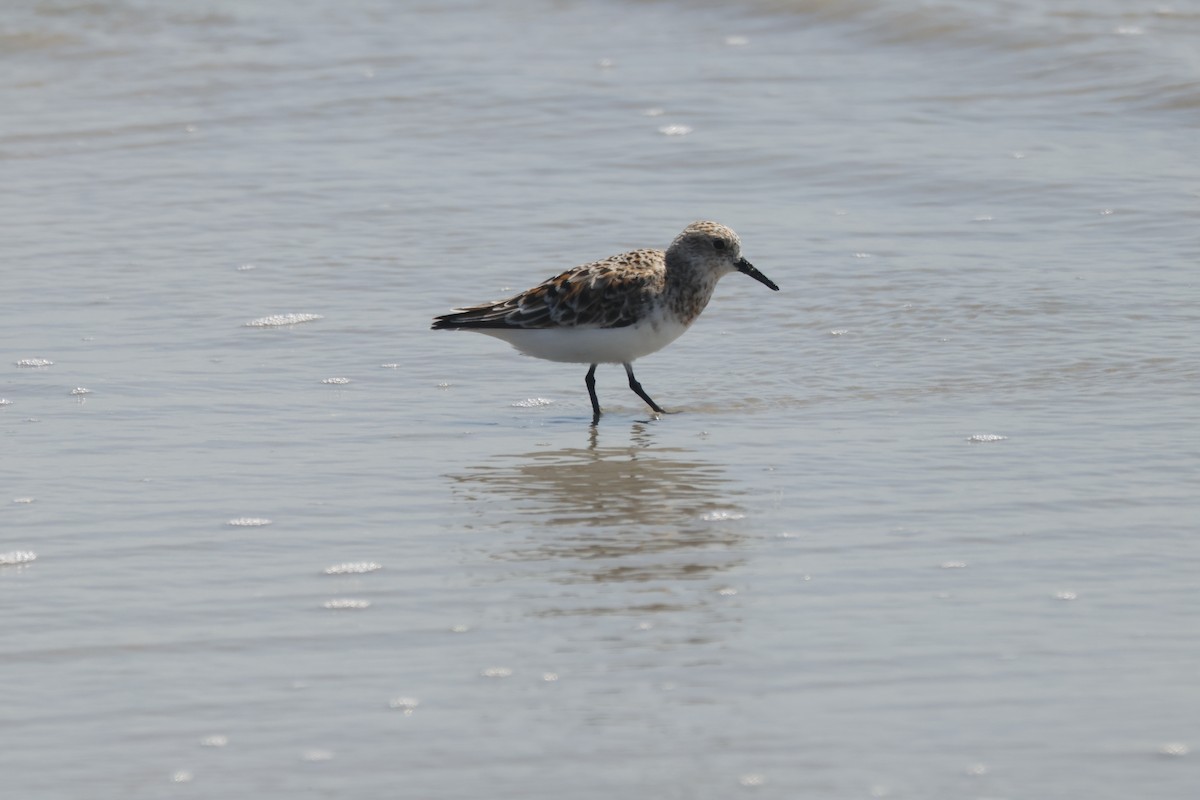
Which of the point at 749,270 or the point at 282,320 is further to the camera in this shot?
the point at 282,320

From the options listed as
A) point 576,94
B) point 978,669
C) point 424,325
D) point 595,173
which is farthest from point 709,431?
point 576,94

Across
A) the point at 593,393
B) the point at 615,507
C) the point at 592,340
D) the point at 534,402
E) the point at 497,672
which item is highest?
the point at 497,672

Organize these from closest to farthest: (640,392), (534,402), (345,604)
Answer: (345,604) < (640,392) < (534,402)

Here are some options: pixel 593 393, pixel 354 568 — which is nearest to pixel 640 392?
pixel 593 393

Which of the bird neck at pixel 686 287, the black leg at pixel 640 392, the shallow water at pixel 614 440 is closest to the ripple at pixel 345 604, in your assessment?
the shallow water at pixel 614 440

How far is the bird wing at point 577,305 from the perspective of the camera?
8477mm

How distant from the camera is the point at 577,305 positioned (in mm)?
8500

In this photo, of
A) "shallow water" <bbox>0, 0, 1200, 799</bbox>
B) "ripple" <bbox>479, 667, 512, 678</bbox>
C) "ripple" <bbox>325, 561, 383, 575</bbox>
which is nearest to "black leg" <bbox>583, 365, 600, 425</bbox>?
"shallow water" <bbox>0, 0, 1200, 799</bbox>

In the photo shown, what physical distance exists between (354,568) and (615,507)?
4.03 ft

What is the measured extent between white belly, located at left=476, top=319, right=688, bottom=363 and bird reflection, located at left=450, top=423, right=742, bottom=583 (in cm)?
48

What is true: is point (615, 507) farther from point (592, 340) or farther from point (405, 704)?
point (405, 704)

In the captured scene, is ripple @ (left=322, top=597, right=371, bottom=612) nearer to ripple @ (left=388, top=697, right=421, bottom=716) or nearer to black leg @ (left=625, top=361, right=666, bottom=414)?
ripple @ (left=388, top=697, right=421, bottom=716)

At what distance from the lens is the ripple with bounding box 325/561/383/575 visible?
6125 mm

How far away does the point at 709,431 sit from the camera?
26.6ft
